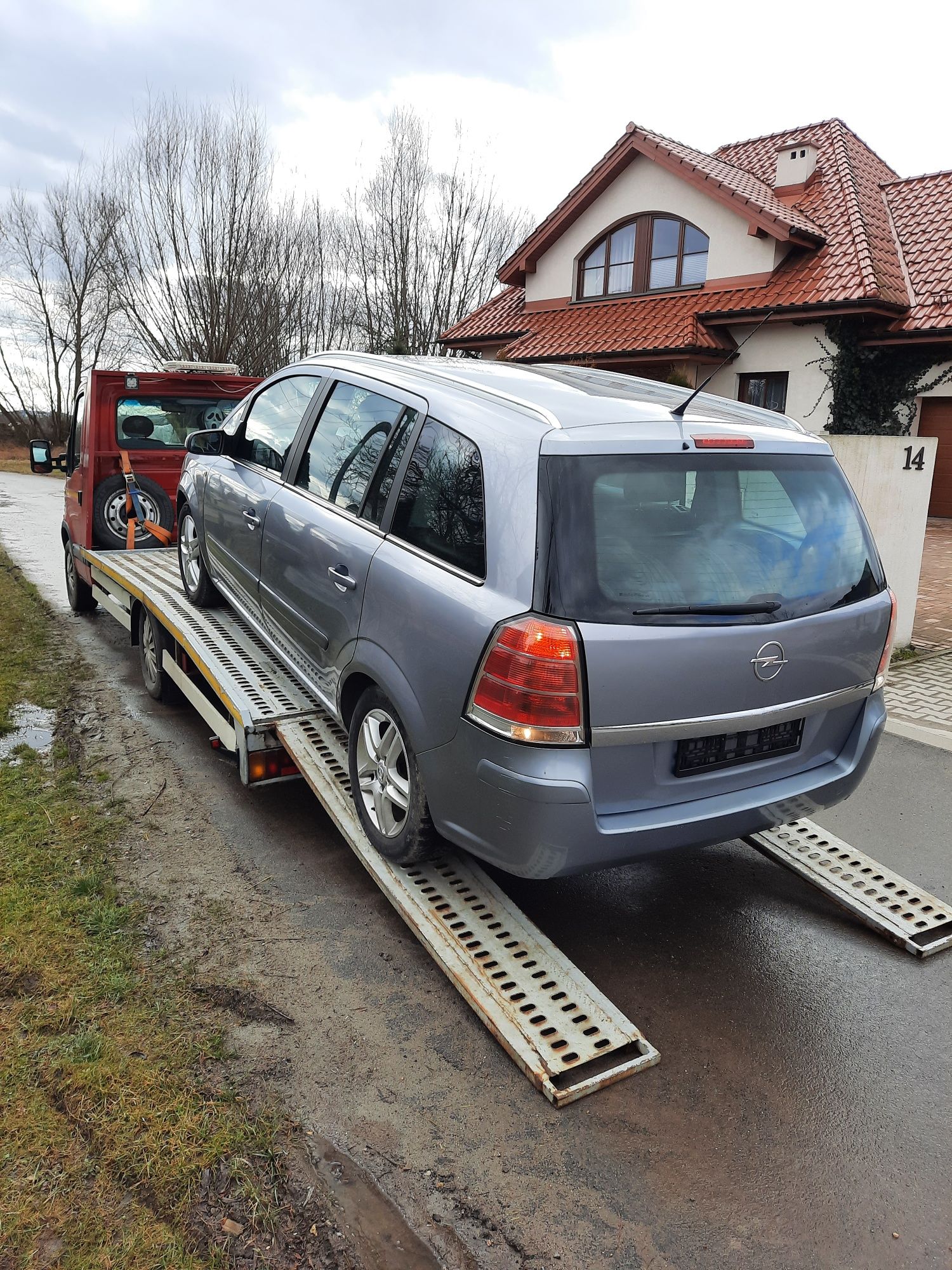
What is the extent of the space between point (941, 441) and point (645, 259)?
7140mm

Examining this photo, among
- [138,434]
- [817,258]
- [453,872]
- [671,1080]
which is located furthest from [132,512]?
[817,258]

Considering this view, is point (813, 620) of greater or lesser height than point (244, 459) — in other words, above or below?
below

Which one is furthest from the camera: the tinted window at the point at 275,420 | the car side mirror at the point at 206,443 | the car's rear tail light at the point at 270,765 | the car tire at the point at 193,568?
the car tire at the point at 193,568

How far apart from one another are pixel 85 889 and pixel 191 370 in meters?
5.35

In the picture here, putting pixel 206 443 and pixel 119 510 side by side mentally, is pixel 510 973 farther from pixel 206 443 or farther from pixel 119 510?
A: pixel 119 510

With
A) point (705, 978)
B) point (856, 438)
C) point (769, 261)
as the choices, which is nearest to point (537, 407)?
point (705, 978)

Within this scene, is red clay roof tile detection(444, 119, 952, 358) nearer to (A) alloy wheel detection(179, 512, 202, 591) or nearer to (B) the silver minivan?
(A) alloy wheel detection(179, 512, 202, 591)

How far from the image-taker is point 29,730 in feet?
17.9

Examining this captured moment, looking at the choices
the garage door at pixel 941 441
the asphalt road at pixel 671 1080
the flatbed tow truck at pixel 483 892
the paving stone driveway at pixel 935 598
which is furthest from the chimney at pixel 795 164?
the asphalt road at pixel 671 1080

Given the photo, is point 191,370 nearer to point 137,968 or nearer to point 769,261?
point 137,968

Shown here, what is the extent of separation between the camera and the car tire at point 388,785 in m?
3.18

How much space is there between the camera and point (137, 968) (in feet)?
10.2

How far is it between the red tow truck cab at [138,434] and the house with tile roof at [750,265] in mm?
9547

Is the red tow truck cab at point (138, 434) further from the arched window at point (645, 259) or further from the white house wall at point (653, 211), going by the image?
the arched window at point (645, 259)
